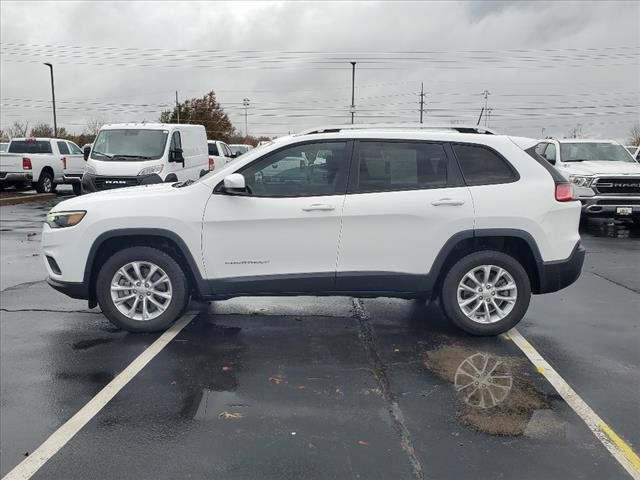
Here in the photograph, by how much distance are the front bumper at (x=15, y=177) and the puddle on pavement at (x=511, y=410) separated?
18908 mm

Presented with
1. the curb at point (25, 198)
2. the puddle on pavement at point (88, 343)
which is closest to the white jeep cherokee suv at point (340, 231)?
the puddle on pavement at point (88, 343)

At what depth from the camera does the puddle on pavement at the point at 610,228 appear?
12609 mm

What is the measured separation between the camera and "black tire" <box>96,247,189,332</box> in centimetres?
529

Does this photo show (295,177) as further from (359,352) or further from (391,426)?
(391,426)

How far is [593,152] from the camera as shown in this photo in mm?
14453

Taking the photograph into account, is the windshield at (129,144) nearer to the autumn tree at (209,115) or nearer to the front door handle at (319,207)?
the front door handle at (319,207)

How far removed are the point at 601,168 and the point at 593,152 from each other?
1.69 m

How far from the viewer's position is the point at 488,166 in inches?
212

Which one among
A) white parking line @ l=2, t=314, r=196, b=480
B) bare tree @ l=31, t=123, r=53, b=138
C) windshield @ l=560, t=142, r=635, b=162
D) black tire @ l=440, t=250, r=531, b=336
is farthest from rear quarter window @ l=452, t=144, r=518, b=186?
bare tree @ l=31, t=123, r=53, b=138

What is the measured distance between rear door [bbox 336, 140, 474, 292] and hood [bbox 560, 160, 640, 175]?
8867 mm

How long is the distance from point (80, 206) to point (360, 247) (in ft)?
8.26

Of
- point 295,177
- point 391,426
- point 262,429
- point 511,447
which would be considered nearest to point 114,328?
point 295,177

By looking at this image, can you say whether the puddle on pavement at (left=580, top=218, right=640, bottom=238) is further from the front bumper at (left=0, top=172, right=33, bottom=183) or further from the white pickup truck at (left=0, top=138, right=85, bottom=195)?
the front bumper at (left=0, top=172, right=33, bottom=183)

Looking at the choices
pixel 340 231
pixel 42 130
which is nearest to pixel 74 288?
pixel 340 231
